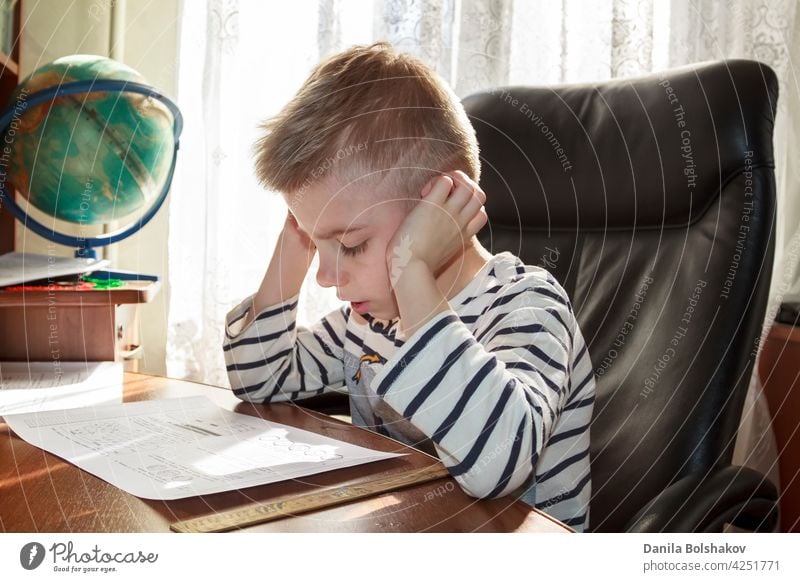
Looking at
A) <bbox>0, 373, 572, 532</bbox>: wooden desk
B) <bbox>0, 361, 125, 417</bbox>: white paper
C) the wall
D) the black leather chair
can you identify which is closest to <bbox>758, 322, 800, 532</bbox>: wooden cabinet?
the black leather chair

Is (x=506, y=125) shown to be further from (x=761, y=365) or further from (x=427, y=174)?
(x=761, y=365)

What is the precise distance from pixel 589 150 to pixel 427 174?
0.97 feet

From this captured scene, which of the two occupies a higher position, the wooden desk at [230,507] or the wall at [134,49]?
the wall at [134,49]

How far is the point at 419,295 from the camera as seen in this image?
604 mm

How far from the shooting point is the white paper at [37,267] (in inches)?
35.7

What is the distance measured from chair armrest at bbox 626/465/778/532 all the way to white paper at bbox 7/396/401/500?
201 mm

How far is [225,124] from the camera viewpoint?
1530 mm

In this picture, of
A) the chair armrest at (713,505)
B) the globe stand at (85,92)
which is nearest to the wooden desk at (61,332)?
the globe stand at (85,92)

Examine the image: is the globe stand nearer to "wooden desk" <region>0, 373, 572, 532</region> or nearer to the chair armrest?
"wooden desk" <region>0, 373, 572, 532</region>

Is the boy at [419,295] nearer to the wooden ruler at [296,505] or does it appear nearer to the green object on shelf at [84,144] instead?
the wooden ruler at [296,505]

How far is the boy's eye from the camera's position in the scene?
2.28 feet

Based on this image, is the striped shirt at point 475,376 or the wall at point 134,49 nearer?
the striped shirt at point 475,376
